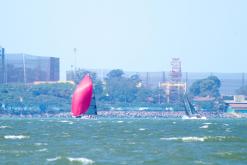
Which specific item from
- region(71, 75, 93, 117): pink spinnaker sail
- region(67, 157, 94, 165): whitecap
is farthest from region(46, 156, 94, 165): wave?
region(71, 75, 93, 117): pink spinnaker sail

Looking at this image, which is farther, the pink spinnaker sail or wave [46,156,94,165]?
the pink spinnaker sail

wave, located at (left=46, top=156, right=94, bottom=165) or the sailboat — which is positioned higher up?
the sailboat

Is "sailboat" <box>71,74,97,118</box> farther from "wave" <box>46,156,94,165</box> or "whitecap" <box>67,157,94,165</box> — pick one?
"whitecap" <box>67,157,94,165</box>

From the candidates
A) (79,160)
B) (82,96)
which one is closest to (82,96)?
(82,96)

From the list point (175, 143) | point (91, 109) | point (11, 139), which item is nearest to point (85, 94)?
point (91, 109)

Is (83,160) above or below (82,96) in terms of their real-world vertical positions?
below

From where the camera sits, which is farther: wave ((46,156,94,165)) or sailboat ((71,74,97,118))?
sailboat ((71,74,97,118))

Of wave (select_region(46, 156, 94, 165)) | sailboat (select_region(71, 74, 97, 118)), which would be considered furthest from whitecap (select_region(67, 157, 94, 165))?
sailboat (select_region(71, 74, 97, 118))

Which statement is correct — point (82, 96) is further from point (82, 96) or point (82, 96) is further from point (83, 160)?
point (83, 160)

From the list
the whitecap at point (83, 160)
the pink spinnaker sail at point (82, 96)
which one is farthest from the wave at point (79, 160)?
the pink spinnaker sail at point (82, 96)

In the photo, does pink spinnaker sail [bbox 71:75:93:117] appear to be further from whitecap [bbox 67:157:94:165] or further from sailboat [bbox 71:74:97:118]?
whitecap [bbox 67:157:94:165]

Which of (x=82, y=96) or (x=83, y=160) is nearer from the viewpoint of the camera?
(x=83, y=160)

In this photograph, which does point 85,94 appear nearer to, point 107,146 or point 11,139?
A: point 11,139

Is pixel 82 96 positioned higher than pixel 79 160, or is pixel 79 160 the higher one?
pixel 82 96
